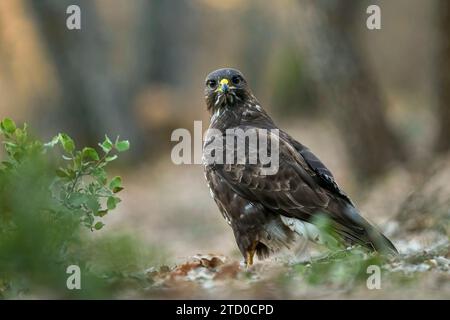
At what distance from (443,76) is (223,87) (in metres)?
6.54

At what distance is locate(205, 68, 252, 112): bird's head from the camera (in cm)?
759

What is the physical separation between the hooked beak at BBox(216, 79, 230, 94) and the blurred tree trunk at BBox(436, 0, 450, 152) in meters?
6.32

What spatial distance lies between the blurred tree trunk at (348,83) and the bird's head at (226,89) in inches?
244

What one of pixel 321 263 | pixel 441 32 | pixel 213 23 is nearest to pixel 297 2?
pixel 441 32

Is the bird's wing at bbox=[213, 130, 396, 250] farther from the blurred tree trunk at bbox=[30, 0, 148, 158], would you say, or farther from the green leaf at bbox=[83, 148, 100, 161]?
the blurred tree trunk at bbox=[30, 0, 148, 158]

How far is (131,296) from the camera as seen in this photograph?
15.7 ft

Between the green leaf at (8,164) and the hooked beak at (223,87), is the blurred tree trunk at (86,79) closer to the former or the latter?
the hooked beak at (223,87)

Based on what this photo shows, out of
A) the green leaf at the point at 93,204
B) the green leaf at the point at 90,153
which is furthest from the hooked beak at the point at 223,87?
the green leaf at the point at 93,204

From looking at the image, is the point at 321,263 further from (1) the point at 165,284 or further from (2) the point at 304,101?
(2) the point at 304,101

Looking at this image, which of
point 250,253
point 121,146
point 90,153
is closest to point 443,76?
point 250,253

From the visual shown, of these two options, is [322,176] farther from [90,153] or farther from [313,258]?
[90,153]

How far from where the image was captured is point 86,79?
63.7ft

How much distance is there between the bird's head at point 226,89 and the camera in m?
7.59
